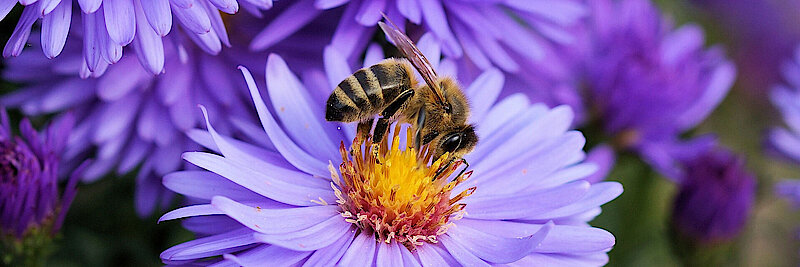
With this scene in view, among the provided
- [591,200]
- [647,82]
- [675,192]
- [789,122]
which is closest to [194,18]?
[591,200]

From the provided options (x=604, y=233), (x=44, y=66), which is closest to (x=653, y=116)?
(x=604, y=233)

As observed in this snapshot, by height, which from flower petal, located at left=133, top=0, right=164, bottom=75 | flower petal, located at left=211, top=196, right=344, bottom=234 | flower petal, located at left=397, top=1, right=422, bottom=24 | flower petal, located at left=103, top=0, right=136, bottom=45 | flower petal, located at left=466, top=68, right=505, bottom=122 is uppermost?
flower petal, located at left=397, top=1, right=422, bottom=24

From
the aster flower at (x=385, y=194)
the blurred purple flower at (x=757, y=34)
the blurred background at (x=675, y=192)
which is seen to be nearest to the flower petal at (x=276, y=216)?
the aster flower at (x=385, y=194)

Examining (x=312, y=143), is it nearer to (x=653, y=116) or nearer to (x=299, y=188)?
(x=299, y=188)

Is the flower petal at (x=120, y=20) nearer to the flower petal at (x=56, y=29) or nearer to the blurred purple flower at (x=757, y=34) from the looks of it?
the flower petal at (x=56, y=29)

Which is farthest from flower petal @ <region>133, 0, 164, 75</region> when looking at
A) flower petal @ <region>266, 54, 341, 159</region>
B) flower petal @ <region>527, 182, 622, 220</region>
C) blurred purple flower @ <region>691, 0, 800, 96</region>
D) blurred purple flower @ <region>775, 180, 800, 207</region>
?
blurred purple flower @ <region>691, 0, 800, 96</region>

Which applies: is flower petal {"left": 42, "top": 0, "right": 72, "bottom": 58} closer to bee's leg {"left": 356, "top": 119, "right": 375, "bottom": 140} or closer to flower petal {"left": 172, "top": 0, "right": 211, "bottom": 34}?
flower petal {"left": 172, "top": 0, "right": 211, "bottom": 34}
